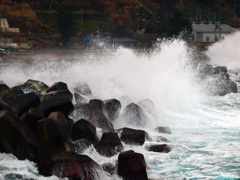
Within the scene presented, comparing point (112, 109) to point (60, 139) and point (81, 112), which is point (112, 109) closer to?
point (81, 112)

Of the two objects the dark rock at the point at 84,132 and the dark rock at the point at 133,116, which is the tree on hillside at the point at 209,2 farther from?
the dark rock at the point at 84,132

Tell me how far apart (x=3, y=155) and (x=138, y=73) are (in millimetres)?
17168

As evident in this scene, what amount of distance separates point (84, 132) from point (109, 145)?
2.59 ft

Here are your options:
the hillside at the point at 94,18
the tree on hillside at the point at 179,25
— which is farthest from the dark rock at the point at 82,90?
the tree on hillside at the point at 179,25

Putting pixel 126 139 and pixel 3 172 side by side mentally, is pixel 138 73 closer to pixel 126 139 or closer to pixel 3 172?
pixel 126 139

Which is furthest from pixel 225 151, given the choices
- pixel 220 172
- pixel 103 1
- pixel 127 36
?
pixel 103 1

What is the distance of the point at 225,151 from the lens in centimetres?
1382

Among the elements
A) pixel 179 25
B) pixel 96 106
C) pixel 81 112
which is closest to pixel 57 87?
pixel 81 112

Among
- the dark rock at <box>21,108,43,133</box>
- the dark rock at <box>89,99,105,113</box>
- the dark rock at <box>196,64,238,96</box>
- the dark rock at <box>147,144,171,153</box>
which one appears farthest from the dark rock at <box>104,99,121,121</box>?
the dark rock at <box>196,64,238,96</box>

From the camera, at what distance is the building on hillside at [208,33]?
84.8m

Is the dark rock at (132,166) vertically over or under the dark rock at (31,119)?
under

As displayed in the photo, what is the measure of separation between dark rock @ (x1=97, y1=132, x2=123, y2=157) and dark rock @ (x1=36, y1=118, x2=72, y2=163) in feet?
4.89

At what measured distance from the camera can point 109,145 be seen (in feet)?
40.2

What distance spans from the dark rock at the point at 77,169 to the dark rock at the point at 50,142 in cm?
31
